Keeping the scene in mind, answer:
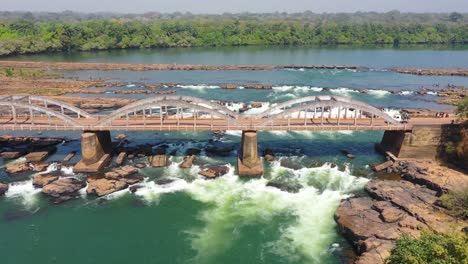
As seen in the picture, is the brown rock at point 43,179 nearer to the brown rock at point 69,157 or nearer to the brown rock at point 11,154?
the brown rock at point 69,157

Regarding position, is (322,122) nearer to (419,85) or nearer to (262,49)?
(419,85)

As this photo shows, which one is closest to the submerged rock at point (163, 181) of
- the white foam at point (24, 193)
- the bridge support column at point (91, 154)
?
the bridge support column at point (91, 154)

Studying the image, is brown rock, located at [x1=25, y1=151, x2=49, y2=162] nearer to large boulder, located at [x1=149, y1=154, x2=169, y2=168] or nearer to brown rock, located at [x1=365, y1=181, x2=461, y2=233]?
large boulder, located at [x1=149, y1=154, x2=169, y2=168]

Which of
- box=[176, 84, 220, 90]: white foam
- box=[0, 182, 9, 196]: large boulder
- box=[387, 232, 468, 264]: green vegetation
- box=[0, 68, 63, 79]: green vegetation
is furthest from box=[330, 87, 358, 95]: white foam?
box=[0, 68, 63, 79]: green vegetation

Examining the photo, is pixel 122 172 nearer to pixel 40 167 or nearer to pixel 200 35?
pixel 40 167

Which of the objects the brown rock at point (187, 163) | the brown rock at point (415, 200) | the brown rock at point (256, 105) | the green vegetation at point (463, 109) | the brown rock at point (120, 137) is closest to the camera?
the brown rock at point (415, 200)

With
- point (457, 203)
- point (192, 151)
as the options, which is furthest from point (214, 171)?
point (457, 203)

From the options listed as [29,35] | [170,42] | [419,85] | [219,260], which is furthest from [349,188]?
[29,35]
